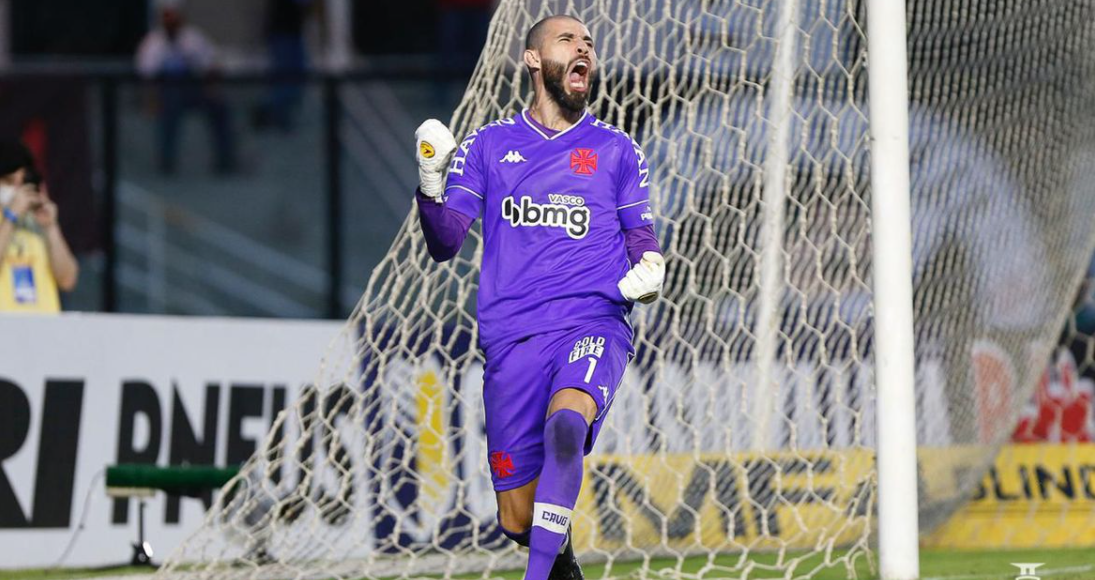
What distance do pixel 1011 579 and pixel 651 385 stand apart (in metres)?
1.71

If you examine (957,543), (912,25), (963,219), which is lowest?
(957,543)

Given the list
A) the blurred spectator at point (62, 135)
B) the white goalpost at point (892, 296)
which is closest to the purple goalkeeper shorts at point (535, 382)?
the white goalpost at point (892, 296)

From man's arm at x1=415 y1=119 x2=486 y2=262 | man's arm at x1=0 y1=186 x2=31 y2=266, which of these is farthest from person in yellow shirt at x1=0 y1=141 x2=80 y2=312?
man's arm at x1=415 y1=119 x2=486 y2=262

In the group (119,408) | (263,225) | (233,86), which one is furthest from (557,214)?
(263,225)

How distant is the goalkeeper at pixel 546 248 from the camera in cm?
536

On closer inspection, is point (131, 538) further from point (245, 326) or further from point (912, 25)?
point (912, 25)

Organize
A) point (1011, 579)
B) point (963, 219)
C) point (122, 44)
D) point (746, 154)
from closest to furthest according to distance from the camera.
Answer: point (1011, 579)
point (746, 154)
point (963, 219)
point (122, 44)

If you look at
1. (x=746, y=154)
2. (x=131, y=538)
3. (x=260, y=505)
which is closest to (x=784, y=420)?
(x=746, y=154)

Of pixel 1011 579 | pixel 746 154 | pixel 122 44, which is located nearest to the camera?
pixel 1011 579

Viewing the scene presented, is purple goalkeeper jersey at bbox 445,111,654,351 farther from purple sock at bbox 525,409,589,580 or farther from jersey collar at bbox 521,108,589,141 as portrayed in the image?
purple sock at bbox 525,409,589,580

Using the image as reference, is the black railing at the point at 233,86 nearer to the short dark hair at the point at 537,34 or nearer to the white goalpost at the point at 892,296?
the white goalpost at the point at 892,296

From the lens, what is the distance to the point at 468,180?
549 cm

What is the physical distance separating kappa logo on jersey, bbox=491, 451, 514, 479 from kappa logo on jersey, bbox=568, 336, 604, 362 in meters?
0.38

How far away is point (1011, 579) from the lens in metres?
6.40
